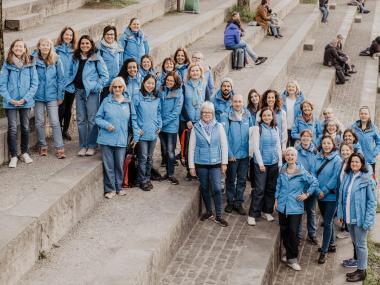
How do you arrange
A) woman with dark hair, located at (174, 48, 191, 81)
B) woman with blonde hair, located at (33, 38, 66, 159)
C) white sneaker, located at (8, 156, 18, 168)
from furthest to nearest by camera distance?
woman with dark hair, located at (174, 48, 191, 81) → woman with blonde hair, located at (33, 38, 66, 159) → white sneaker, located at (8, 156, 18, 168)

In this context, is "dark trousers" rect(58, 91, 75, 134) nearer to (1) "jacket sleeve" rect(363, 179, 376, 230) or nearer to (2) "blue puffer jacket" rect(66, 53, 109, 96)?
(2) "blue puffer jacket" rect(66, 53, 109, 96)

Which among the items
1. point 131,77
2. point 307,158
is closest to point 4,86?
point 131,77

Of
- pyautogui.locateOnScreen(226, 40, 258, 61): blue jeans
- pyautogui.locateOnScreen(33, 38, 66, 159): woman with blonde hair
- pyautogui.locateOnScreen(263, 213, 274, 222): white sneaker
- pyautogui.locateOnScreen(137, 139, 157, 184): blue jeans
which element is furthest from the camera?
pyautogui.locateOnScreen(226, 40, 258, 61): blue jeans

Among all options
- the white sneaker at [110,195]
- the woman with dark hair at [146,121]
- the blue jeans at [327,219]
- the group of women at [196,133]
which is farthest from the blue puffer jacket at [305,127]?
the white sneaker at [110,195]

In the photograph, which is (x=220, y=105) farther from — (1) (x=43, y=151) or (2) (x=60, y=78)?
(1) (x=43, y=151)

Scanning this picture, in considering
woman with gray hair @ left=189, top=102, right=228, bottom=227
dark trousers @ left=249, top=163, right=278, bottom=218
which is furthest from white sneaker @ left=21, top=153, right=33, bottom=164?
dark trousers @ left=249, top=163, right=278, bottom=218

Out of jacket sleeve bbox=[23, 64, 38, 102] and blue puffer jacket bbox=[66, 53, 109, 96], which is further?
blue puffer jacket bbox=[66, 53, 109, 96]

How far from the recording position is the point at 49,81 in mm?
10430

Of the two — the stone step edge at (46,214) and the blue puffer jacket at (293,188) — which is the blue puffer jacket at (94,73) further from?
the blue puffer jacket at (293,188)

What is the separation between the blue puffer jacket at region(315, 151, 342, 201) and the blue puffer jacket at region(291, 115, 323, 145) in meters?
1.23

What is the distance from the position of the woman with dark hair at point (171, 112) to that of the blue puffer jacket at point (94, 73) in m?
0.90

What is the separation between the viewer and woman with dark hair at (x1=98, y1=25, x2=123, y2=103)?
36.1 feet

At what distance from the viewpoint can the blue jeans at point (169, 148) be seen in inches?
433

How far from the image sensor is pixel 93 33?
17062 millimetres
